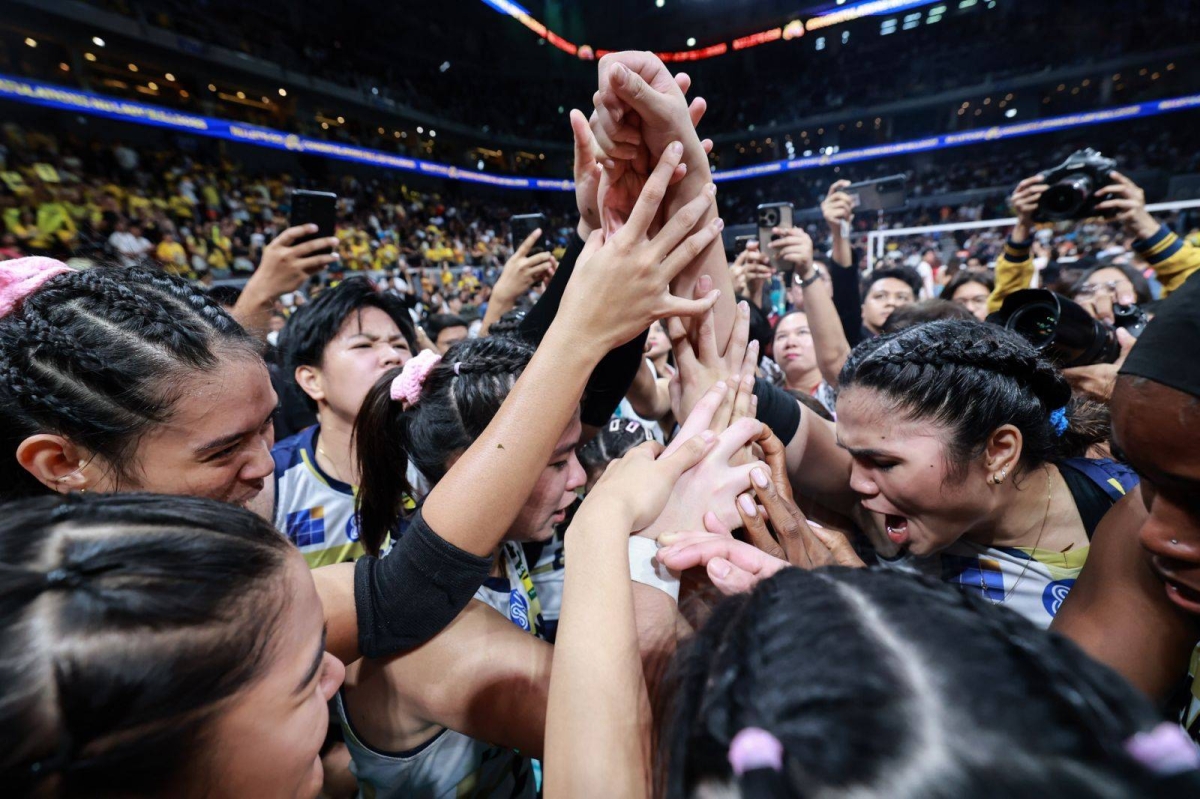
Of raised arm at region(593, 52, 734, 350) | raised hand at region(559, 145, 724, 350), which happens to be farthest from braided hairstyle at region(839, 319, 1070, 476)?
raised hand at region(559, 145, 724, 350)

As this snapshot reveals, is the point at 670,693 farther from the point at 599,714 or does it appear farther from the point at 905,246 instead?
the point at 905,246

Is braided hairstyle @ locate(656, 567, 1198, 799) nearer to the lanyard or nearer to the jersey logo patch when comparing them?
the lanyard

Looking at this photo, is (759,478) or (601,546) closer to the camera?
(601,546)

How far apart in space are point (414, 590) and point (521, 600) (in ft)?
1.82

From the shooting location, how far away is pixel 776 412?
1.59 meters

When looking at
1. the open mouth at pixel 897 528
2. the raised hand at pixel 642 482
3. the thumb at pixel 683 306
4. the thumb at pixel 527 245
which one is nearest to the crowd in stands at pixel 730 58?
the thumb at pixel 527 245

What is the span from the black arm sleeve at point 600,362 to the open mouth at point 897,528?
0.79 meters

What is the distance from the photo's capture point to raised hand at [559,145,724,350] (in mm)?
990

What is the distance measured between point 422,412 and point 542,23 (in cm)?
2794

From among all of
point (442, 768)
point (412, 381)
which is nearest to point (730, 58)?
point (412, 381)

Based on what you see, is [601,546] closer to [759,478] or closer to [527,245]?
[759,478]

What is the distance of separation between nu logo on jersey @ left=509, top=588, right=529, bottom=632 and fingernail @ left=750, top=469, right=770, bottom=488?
78 cm

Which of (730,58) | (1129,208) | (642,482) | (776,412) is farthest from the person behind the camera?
(730,58)

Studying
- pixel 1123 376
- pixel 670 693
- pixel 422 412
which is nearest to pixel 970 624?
pixel 670 693
